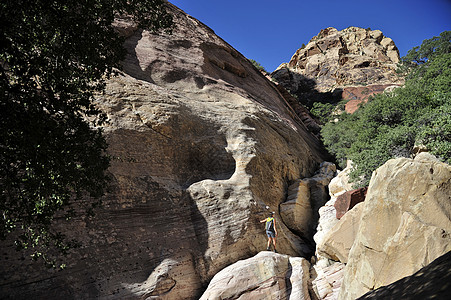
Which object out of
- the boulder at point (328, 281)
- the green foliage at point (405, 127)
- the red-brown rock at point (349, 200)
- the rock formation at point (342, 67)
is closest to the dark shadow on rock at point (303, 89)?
the rock formation at point (342, 67)

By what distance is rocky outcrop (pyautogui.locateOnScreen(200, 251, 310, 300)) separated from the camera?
9.73 meters

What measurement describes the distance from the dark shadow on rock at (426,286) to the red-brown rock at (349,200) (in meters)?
11.1

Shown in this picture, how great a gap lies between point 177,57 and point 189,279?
16.4 meters

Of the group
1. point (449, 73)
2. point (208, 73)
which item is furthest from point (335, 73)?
point (208, 73)

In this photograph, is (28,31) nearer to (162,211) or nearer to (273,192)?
(162,211)

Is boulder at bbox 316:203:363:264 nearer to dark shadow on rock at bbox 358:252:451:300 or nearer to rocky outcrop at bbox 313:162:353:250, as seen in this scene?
rocky outcrop at bbox 313:162:353:250

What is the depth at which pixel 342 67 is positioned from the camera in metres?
64.5

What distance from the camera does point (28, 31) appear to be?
573cm

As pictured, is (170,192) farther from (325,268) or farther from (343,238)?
(343,238)

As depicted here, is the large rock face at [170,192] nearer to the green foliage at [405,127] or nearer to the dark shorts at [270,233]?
the dark shorts at [270,233]

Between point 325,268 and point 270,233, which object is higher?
point 270,233

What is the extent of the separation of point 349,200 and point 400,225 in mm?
6000

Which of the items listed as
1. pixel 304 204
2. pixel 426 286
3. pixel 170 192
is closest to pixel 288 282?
pixel 170 192

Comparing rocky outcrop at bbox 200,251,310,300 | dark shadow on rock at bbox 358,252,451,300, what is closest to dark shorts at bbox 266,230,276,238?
rocky outcrop at bbox 200,251,310,300
